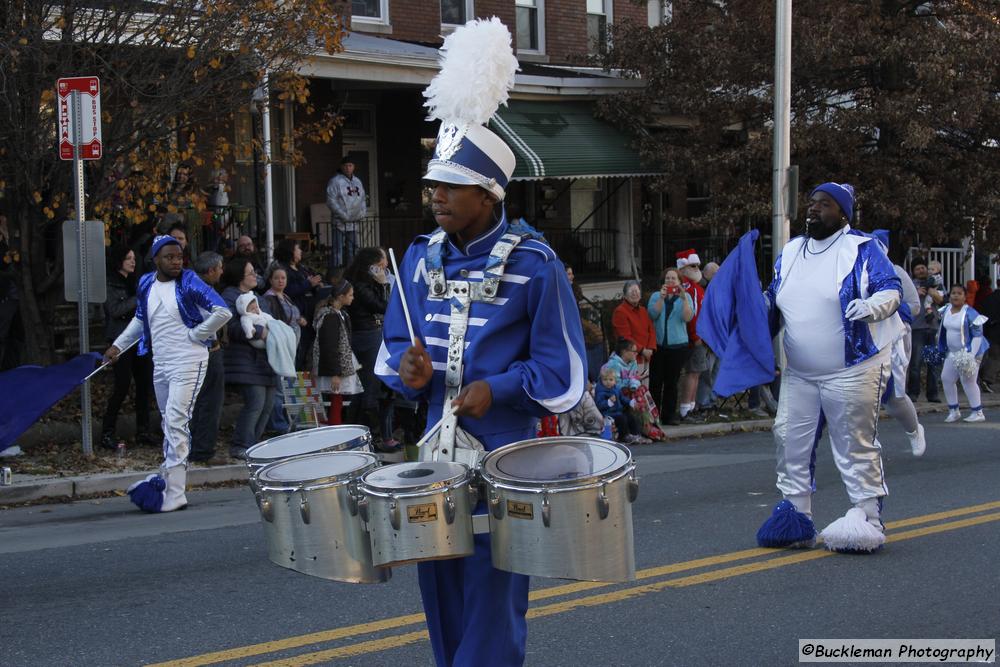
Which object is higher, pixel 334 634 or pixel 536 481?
pixel 536 481

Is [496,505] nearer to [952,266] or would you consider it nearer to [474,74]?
[474,74]

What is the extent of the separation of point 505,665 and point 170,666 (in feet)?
7.24

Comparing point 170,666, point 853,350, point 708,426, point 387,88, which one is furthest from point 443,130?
point 387,88

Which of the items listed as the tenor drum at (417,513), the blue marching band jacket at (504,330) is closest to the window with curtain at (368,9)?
the blue marching band jacket at (504,330)

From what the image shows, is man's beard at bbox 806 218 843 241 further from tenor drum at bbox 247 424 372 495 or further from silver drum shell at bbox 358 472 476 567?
silver drum shell at bbox 358 472 476 567

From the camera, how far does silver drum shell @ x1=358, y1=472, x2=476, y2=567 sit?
391 centimetres

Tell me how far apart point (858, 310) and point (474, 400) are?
396cm

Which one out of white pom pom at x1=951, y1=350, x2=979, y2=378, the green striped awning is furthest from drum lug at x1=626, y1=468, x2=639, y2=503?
the green striped awning

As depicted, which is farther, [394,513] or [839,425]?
[839,425]

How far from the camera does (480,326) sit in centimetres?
440

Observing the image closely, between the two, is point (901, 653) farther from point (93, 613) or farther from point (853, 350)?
point (93, 613)

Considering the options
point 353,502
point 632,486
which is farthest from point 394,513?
point 632,486

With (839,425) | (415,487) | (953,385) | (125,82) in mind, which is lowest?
(953,385)

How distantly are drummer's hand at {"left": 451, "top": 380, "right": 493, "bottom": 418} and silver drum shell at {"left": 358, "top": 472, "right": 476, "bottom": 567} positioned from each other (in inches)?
10.5
